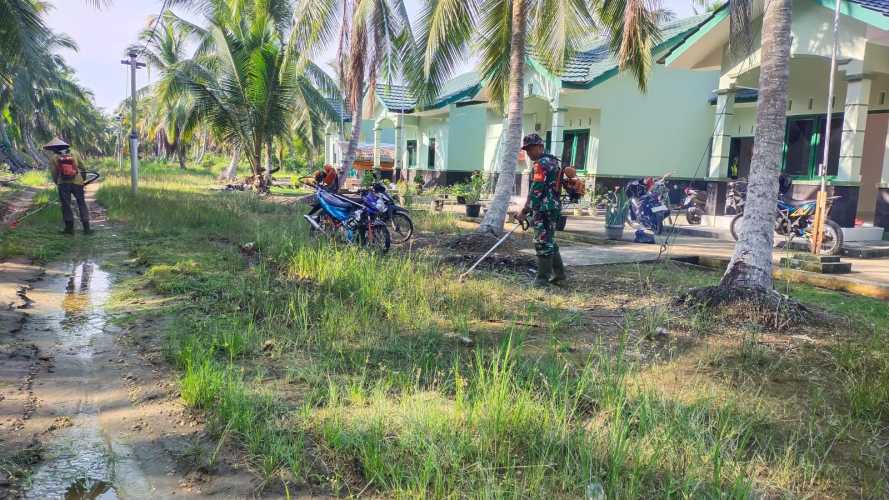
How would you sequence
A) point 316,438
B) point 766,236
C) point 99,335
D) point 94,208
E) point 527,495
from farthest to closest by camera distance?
point 94,208
point 766,236
point 99,335
point 316,438
point 527,495

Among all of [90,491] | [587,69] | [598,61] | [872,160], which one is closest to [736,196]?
[872,160]

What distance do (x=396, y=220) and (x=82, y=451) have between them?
25.1 feet

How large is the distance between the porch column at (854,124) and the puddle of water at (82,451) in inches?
478

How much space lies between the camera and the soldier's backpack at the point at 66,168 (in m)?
10.5

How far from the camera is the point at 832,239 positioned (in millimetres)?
10414

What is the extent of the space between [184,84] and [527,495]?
2119 centimetres

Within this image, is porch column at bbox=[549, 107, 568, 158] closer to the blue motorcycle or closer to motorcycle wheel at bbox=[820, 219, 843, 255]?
motorcycle wheel at bbox=[820, 219, 843, 255]

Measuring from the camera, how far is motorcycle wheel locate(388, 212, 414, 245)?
10.6 m

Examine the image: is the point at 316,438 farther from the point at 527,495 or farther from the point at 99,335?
the point at 99,335

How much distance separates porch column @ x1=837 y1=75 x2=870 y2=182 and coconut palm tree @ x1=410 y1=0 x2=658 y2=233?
3948 millimetres

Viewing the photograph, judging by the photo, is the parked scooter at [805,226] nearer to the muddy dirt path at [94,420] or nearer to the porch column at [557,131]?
the porch column at [557,131]

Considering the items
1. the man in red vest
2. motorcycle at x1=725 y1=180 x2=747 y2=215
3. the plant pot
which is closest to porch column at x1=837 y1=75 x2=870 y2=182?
motorcycle at x1=725 y1=180 x2=747 y2=215

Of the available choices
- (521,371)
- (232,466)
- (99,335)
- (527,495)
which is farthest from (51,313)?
(527,495)

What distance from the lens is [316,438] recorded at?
3.32 metres
